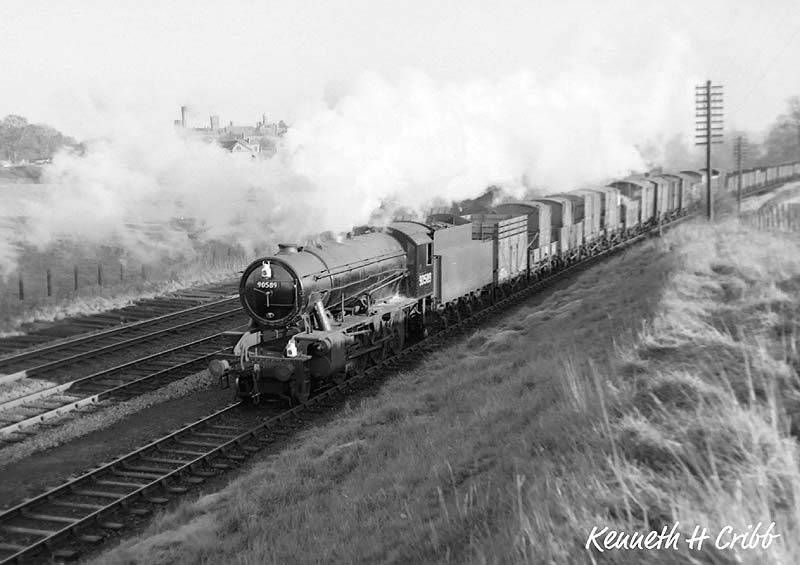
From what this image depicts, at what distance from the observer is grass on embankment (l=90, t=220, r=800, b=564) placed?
472 centimetres

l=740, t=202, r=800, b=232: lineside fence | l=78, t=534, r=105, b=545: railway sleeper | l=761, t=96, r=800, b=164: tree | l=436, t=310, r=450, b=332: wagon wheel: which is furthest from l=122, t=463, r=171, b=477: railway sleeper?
l=761, t=96, r=800, b=164: tree

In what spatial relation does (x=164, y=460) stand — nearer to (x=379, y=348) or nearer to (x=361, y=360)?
(x=361, y=360)

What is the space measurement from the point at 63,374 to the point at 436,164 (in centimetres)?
1213

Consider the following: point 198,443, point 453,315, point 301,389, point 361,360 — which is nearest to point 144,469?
point 198,443

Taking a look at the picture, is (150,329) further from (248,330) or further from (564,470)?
(564,470)

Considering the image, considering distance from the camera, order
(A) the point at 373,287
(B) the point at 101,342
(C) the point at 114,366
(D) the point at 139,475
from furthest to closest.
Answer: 1. (B) the point at 101,342
2. (C) the point at 114,366
3. (A) the point at 373,287
4. (D) the point at 139,475

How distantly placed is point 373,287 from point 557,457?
9258mm

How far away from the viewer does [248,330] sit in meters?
13.7

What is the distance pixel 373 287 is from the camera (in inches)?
600

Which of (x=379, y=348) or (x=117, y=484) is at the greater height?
(x=379, y=348)

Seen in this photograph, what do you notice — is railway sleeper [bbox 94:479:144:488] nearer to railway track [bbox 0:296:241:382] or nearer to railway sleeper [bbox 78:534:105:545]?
railway sleeper [bbox 78:534:105:545]

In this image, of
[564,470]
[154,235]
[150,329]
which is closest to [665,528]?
[564,470]

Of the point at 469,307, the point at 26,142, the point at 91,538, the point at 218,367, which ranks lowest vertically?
the point at 91,538

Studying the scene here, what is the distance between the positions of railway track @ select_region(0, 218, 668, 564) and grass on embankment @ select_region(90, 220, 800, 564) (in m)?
0.73
